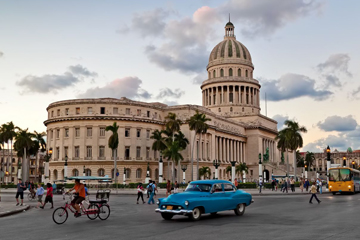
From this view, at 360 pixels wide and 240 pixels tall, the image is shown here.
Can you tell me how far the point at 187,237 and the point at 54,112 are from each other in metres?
74.8

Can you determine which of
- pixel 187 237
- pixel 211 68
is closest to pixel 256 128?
pixel 211 68

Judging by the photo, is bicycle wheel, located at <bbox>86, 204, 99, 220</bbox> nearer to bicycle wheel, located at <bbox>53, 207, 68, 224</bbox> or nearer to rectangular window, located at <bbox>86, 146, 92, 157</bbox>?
bicycle wheel, located at <bbox>53, 207, 68, 224</bbox>

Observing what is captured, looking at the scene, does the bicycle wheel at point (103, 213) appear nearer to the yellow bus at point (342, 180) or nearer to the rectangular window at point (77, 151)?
the yellow bus at point (342, 180)

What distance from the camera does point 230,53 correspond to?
408ft

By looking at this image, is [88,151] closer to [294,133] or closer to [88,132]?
[88,132]

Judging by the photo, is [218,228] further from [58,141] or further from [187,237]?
[58,141]

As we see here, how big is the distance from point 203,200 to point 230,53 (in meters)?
110

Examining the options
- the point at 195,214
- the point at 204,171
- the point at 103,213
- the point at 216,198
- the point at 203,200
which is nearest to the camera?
the point at 195,214

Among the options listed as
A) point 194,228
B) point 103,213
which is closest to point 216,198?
point 194,228

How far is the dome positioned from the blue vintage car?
10579 centimetres

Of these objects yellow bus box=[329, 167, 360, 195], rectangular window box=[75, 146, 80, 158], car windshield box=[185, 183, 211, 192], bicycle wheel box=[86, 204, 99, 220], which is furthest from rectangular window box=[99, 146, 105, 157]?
car windshield box=[185, 183, 211, 192]

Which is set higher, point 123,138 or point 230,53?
point 230,53

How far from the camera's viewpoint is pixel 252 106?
123 metres

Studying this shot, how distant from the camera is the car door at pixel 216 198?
18266 mm
